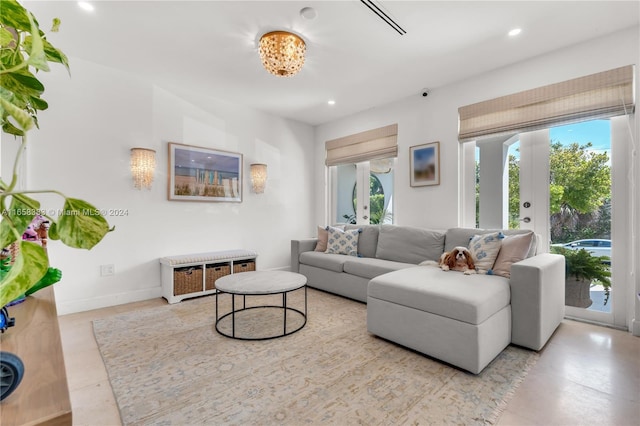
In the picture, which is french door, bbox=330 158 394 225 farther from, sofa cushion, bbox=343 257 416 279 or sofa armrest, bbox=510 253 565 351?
sofa armrest, bbox=510 253 565 351

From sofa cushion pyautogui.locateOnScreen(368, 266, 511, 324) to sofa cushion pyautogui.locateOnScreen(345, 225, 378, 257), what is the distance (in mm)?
1262

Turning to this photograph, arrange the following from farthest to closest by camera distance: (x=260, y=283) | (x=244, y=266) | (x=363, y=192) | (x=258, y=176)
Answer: (x=363, y=192), (x=258, y=176), (x=244, y=266), (x=260, y=283)

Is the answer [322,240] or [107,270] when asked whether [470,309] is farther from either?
[107,270]

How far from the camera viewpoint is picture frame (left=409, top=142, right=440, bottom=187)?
3601 mm

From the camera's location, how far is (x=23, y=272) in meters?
0.27

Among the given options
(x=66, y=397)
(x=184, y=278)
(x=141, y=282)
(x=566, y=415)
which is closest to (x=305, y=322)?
(x=184, y=278)

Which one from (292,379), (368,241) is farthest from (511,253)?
(292,379)

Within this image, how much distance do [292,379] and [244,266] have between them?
2.16 meters

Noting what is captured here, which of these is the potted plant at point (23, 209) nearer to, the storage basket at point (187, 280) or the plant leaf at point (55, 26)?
the plant leaf at point (55, 26)

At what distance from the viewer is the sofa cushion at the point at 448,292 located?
1.90 meters

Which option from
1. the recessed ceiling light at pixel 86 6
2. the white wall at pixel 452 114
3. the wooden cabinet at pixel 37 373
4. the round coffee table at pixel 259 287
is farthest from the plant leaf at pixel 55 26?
the white wall at pixel 452 114

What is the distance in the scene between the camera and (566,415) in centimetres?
152

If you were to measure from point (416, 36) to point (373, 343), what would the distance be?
102 inches

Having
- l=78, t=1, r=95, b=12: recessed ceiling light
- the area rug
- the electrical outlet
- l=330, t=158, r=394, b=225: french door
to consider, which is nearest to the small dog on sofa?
the area rug
